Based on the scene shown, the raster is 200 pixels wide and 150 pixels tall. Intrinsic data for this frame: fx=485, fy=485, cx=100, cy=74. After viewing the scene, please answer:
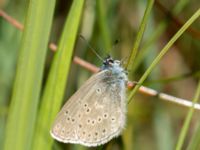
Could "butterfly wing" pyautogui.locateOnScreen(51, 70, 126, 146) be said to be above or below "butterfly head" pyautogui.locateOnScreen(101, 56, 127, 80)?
below

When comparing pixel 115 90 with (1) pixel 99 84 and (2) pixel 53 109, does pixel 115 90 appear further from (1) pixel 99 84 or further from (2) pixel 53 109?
(2) pixel 53 109

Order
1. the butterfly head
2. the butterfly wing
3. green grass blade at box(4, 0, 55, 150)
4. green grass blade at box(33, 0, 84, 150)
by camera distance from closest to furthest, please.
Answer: green grass blade at box(4, 0, 55, 150), green grass blade at box(33, 0, 84, 150), the butterfly wing, the butterfly head

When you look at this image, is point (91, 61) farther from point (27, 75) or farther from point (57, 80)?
point (27, 75)

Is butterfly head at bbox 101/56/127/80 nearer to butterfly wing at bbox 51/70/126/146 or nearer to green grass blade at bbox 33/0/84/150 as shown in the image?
butterfly wing at bbox 51/70/126/146

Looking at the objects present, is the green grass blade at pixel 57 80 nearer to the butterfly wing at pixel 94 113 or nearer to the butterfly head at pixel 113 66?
the butterfly wing at pixel 94 113

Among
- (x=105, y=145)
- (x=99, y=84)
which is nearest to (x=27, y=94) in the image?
(x=105, y=145)

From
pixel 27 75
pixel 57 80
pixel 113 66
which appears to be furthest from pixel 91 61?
pixel 27 75

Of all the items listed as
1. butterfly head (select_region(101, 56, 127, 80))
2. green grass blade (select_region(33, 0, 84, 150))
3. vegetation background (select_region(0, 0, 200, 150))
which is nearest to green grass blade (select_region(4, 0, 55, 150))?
vegetation background (select_region(0, 0, 200, 150))
